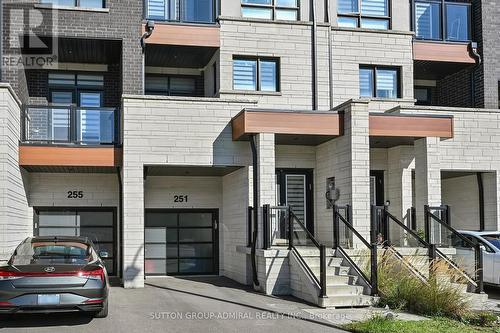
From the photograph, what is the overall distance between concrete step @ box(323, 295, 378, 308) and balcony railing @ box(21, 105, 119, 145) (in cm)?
770

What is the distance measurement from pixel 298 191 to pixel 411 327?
28.9ft

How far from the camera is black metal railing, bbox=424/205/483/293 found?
1398 cm

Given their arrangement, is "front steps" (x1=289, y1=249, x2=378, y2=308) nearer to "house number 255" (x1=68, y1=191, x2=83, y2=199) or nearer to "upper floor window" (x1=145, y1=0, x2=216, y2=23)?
"house number 255" (x1=68, y1=191, x2=83, y2=199)

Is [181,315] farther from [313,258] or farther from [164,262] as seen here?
[164,262]

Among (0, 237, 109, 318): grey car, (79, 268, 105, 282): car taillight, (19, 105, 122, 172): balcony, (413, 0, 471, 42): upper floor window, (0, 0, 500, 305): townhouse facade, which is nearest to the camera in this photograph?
(0, 237, 109, 318): grey car

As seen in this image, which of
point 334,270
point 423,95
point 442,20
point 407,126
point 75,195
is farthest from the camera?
point 423,95

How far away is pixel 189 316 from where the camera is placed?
11.9 metres

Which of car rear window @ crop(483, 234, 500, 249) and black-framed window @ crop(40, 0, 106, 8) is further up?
black-framed window @ crop(40, 0, 106, 8)

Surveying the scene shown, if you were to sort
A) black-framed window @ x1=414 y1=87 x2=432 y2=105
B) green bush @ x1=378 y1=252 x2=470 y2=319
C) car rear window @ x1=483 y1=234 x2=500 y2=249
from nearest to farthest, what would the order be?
green bush @ x1=378 y1=252 x2=470 y2=319 < car rear window @ x1=483 y1=234 x2=500 y2=249 < black-framed window @ x1=414 y1=87 x2=432 y2=105

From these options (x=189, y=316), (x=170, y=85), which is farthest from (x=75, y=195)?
(x=189, y=316)

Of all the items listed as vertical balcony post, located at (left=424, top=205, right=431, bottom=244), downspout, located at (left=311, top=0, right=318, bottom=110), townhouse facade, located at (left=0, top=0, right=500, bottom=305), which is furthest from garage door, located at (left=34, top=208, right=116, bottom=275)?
vertical balcony post, located at (left=424, top=205, right=431, bottom=244)

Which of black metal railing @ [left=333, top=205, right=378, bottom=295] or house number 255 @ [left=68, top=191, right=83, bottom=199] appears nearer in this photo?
black metal railing @ [left=333, top=205, right=378, bottom=295]

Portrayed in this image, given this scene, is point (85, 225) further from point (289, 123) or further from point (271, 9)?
point (271, 9)

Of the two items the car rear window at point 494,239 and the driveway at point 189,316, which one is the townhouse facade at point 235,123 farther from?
the car rear window at point 494,239
